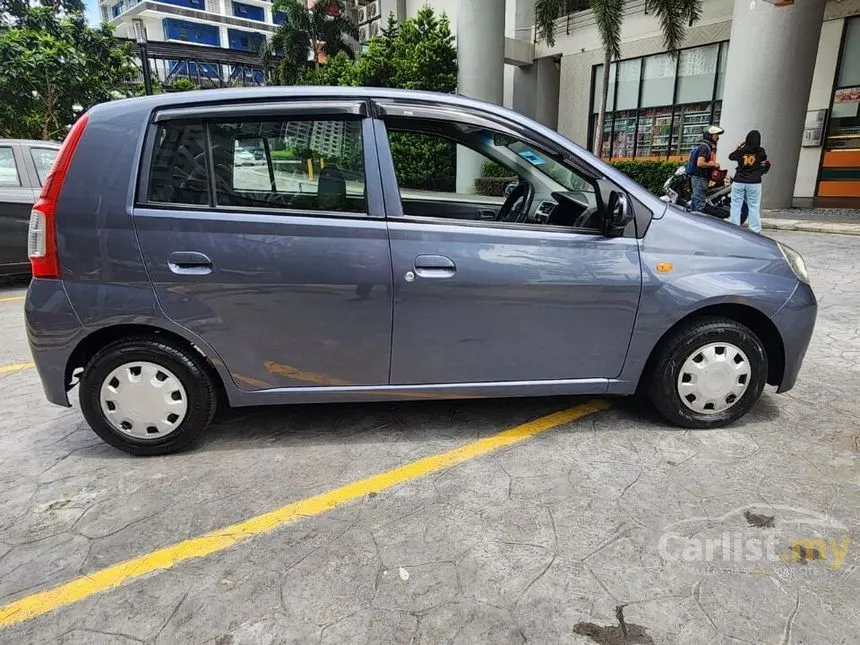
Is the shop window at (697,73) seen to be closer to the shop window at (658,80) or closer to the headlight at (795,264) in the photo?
the shop window at (658,80)

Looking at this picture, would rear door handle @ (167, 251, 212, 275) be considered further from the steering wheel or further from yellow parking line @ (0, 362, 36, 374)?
yellow parking line @ (0, 362, 36, 374)

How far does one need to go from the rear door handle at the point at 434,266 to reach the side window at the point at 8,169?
19.8ft

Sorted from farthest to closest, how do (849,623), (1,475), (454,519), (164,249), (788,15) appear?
(788,15) → (1,475) → (164,249) → (454,519) → (849,623)

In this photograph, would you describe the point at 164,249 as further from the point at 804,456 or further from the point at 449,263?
the point at 804,456

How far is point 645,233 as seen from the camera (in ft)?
9.76

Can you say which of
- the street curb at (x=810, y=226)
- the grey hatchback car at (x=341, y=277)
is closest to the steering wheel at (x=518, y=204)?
the grey hatchback car at (x=341, y=277)

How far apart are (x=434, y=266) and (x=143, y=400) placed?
1.63m

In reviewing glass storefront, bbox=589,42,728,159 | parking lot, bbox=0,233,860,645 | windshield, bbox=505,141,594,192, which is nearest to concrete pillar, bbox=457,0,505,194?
glass storefront, bbox=589,42,728,159

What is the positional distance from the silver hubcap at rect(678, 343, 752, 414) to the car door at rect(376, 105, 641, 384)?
0.41 meters

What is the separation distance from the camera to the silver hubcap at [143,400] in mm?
2879

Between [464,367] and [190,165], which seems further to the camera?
[464,367]

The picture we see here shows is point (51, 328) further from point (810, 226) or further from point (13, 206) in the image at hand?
point (810, 226)

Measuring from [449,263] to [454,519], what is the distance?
1.20 meters

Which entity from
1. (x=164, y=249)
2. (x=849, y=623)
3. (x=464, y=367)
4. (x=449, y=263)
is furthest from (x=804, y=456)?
(x=164, y=249)
